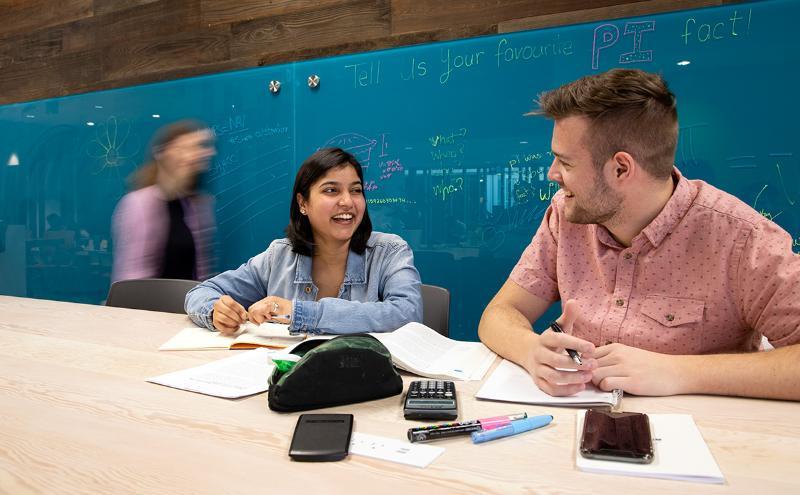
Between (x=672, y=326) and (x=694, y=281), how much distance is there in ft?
0.37

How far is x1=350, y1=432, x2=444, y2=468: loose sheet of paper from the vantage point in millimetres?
817

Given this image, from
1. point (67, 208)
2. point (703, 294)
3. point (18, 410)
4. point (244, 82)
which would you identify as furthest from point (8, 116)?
point (703, 294)

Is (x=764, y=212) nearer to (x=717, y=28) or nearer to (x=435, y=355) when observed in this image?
(x=717, y=28)

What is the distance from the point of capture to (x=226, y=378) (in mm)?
1206

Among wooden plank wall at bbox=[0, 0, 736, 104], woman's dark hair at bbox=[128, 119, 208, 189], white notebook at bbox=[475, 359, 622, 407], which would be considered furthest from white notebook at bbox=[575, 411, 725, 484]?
woman's dark hair at bbox=[128, 119, 208, 189]

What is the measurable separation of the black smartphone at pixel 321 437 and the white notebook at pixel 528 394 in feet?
0.93

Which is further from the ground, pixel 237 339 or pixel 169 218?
pixel 169 218

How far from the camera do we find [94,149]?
4.27 m

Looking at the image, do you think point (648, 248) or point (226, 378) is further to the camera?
point (648, 248)

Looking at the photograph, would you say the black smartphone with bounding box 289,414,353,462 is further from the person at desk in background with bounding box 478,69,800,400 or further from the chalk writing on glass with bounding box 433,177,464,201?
the chalk writing on glass with bounding box 433,177,464,201

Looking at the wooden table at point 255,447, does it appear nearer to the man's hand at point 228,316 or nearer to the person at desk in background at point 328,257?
the man's hand at point 228,316

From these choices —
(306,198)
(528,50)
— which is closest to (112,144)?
(306,198)

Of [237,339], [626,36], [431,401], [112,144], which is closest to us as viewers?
[431,401]

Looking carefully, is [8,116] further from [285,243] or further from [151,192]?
[285,243]
